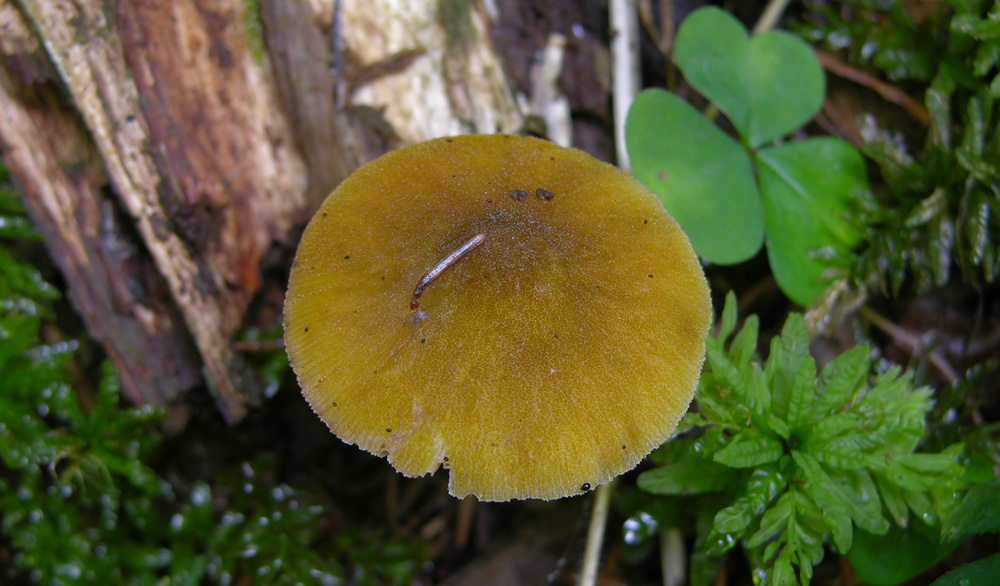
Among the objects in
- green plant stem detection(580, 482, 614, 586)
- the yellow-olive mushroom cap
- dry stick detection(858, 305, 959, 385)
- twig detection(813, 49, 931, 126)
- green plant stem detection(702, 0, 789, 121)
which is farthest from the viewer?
green plant stem detection(702, 0, 789, 121)

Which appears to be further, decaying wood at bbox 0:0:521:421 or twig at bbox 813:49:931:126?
twig at bbox 813:49:931:126

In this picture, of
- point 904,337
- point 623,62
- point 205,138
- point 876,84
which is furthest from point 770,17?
point 205,138

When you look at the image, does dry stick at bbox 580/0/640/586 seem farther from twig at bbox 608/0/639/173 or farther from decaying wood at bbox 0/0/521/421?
decaying wood at bbox 0/0/521/421

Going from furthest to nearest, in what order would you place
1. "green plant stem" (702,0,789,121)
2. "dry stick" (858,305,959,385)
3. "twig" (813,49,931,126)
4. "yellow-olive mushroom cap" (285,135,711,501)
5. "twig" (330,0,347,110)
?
"green plant stem" (702,0,789,121)
"twig" (813,49,931,126)
"dry stick" (858,305,959,385)
"twig" (330,0,347,110)
"yellow-olive mushroom cap" (285,135,711,501)

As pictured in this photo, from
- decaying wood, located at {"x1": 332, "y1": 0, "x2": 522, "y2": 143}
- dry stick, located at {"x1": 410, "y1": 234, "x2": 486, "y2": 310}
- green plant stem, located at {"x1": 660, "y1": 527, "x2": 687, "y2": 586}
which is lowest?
green plant stem, located at {"x1": 660, "y1": 527, "x2": 687, "y2": 586}

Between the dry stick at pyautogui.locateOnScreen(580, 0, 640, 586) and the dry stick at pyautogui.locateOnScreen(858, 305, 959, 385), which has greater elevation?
the dry stick at pyautogui.locateOnScreen(580, 0, 640, 586)

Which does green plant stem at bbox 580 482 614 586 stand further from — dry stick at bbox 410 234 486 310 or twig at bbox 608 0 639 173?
twig at bbox 608 0 639 173

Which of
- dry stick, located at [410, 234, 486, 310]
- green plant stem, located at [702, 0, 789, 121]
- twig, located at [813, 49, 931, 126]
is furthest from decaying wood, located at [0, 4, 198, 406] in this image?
twig, located at [813, 49, 931, 126]
